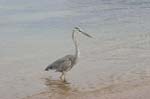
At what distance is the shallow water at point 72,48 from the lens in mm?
10039

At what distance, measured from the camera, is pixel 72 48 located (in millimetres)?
13195

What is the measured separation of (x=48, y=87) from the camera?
1007 centimetres

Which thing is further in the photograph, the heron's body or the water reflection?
the heron's body

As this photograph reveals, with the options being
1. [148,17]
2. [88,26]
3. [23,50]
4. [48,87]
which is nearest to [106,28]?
[88,26]

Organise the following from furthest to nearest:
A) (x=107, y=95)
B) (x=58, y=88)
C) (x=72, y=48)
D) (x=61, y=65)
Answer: (x=72, y=48)
(x=61, y=65)
(x=58, y=88)
(x=107, y=95)

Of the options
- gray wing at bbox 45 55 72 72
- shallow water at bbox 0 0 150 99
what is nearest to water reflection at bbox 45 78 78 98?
shallow water at bbox 0 0 150 99

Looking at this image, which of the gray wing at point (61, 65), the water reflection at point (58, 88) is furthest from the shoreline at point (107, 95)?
the gray wing at point (61, 65)

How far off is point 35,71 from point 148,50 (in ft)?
10.4

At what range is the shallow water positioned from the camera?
395 inches

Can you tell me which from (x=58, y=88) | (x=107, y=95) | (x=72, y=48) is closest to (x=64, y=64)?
(x=58, y=88)

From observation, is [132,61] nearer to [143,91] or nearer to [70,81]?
[70,81]

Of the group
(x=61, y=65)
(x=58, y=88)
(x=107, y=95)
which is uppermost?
(x=61, y=65)

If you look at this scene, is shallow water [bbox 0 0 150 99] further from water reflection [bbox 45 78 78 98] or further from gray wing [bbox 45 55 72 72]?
gray wing [bbox 45 55 72 72]

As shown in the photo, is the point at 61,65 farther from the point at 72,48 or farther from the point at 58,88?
the point at 72,48
